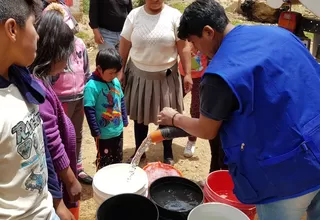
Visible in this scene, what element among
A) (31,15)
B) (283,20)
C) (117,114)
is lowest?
(117,114)

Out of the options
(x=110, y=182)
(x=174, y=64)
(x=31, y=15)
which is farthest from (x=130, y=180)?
(x=174, y=64)

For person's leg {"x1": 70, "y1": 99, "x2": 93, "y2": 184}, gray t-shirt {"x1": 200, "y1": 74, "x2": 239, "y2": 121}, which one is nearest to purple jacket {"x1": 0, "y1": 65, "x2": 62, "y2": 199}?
gray t-shirt {"x1": 200, "y1": 74, "x2": 239, "y2": 121}

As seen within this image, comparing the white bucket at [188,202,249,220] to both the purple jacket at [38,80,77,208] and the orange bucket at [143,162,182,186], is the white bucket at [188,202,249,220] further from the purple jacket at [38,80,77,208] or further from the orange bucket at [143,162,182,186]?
the purple jacket at [38,80,77,208]

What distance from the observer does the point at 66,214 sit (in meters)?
1.58

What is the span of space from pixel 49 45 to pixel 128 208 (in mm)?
853

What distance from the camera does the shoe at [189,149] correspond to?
3697 millimetres

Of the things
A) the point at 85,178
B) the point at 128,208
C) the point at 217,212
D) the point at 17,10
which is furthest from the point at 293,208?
the point at 85,178

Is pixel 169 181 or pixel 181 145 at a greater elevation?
pixel 169 181

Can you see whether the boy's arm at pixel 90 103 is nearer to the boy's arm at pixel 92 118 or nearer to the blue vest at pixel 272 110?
the boy's arm at pixel 92 118

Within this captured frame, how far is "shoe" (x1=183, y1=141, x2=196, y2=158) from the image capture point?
3.70m

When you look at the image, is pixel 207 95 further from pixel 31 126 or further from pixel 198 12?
pixel 31 126

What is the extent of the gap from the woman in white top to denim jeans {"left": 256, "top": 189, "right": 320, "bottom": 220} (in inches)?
63.4

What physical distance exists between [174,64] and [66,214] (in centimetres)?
188

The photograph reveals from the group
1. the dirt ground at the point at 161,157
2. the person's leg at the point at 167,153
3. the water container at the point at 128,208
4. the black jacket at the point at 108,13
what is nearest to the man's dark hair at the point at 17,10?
the water container at the point at 128,208
